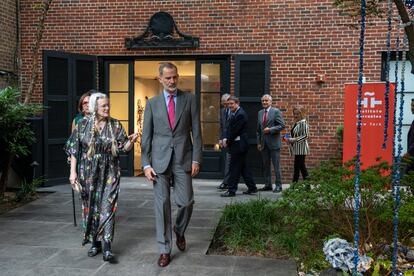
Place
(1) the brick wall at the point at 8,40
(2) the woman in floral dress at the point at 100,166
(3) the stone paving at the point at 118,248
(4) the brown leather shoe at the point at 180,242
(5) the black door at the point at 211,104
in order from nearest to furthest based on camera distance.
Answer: (3) the stone paving at the point at 118,248 → (2) the woman in floral dress at the point at 100,166 → (4) the brown leather shoe at the point at 180,242 → (1) the brick wall at the point at 8,40 → (5) the black door at the point at 211,104

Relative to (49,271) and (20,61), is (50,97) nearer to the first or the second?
(20,61)

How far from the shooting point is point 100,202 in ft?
16.0

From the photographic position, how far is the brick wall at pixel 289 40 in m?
9.80

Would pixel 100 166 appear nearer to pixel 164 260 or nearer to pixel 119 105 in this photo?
pixel 164 260

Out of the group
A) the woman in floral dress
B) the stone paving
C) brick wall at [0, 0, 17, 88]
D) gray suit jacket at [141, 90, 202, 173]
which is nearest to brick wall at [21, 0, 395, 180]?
brick wall at [0, 0, 17, 88]

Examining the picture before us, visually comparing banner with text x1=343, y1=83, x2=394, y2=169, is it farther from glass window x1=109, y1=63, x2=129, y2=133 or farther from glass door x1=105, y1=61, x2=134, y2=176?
glass window x1=109, y1=63, x2=129, y2=133

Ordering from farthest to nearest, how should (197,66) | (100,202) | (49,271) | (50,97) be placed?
(197,66), (50,97), (100,202), (49,271)

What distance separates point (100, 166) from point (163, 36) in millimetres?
5997

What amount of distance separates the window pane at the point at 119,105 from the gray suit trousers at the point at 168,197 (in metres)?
6.35

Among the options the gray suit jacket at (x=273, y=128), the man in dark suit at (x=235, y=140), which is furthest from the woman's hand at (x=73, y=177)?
the gray suit jacket at (x=273, y=128)

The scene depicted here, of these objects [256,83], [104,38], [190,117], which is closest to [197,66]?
[256,83]

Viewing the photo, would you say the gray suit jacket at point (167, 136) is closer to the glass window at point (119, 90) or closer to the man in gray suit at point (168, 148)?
the man in gray suit at point (168, 148)

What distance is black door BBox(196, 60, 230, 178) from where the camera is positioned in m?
10.5

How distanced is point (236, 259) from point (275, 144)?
4230 millimetres
